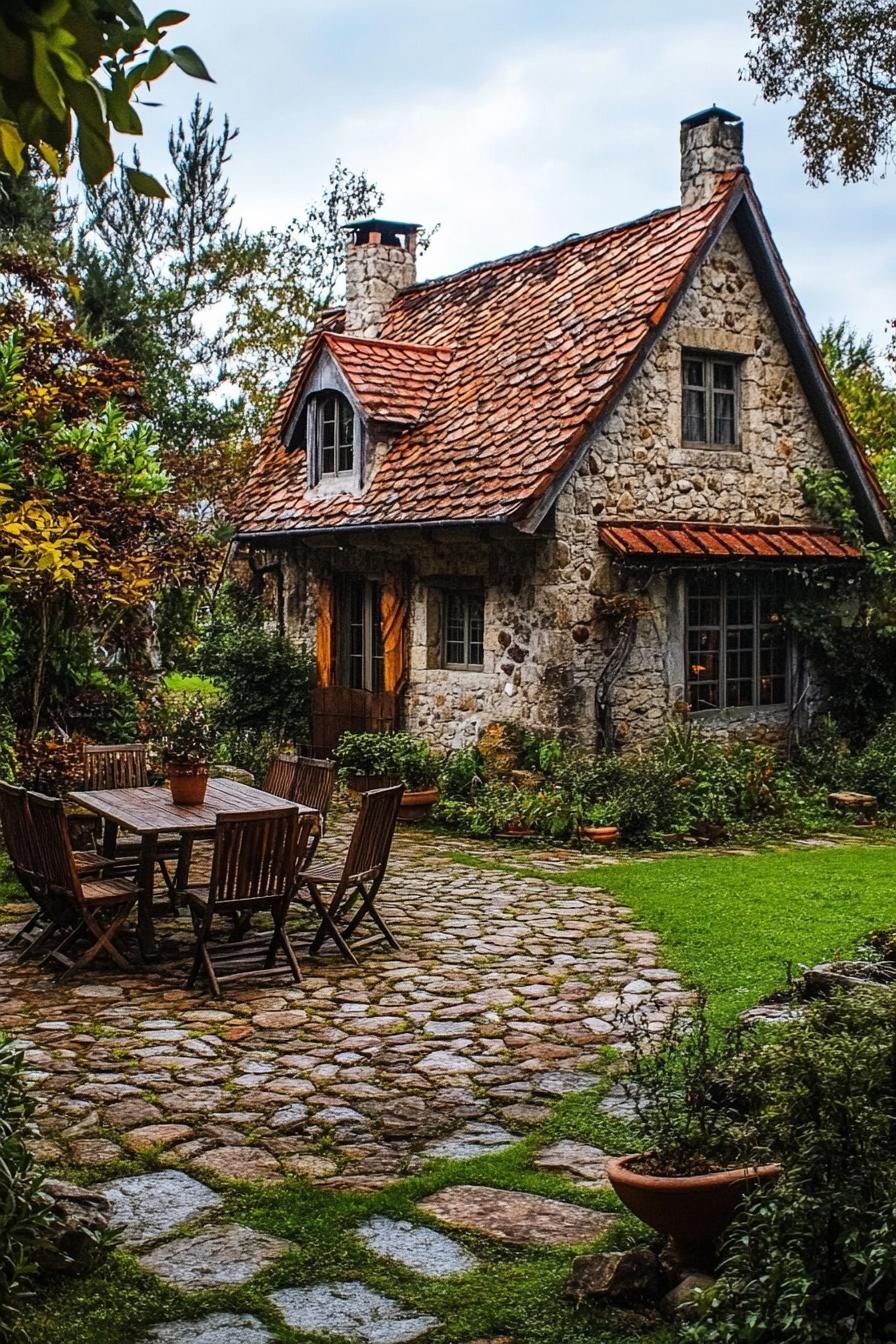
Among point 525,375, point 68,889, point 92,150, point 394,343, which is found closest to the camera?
point 92,150

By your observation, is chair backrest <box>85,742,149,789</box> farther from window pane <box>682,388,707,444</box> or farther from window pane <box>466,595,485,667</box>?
window pane <box>682,388,707,444</box>

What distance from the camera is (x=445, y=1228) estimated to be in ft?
14.9

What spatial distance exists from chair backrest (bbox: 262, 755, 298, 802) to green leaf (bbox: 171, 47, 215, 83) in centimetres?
811

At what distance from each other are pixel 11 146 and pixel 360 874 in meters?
6.61

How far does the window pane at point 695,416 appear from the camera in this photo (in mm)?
14539

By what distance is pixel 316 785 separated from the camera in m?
9.51

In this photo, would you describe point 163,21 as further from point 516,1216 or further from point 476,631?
point 476,631

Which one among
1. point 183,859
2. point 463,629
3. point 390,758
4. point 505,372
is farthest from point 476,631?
point 183,859

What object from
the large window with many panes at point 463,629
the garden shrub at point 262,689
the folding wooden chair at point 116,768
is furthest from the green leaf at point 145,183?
the garden shrub at point 262,689

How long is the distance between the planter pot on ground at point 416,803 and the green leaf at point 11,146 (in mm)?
11451

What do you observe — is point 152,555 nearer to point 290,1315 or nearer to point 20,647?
point 20,647

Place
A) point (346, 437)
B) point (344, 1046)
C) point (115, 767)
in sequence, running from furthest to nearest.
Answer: point (346, 437), point (115, 767), point (344, 1046)

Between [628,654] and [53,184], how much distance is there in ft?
67.0

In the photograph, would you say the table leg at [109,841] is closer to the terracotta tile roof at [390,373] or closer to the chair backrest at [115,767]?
the chair backrest at [115,767]
